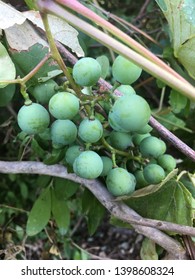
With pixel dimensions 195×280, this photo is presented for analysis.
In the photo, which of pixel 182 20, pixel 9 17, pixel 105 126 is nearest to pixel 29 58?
pixel 9 17

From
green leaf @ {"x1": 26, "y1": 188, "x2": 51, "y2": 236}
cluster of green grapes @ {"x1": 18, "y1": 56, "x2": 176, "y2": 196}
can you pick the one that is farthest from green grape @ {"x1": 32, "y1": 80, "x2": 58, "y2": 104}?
green leaf @ {"x1": 26, "y1": 188, "x2": 51, "y2": 236}

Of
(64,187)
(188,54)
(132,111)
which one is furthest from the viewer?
(64,187)

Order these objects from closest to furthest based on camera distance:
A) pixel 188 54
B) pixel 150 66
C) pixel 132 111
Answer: pixel 150 66 → pixel 132 111 → pixel 188 54

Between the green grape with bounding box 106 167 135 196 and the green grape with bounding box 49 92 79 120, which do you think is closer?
the green grape with bounding box 49 92 79 120

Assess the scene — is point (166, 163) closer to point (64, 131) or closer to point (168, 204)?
point (168, 204)

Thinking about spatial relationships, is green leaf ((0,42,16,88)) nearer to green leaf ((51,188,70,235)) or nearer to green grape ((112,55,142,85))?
green grape ((112,55,142,85))
